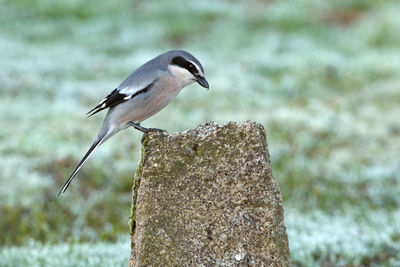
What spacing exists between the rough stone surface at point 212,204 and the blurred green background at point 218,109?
246 cm

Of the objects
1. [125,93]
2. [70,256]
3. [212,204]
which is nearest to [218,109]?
[70,256]

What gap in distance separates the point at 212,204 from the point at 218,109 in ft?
34.1

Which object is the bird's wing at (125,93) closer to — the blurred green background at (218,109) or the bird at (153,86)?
the bird at (153,86)

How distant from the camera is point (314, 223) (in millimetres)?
8789

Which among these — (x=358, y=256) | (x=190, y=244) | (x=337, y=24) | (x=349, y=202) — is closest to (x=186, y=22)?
(x=337, y=24)

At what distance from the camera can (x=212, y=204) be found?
425cm

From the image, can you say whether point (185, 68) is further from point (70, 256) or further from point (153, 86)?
point (70, 256)

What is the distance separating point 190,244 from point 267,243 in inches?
21.2

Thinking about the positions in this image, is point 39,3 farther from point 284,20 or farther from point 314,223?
point 314,223

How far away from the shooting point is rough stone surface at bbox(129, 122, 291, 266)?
4.20 meters

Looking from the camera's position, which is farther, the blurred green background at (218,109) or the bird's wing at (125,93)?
the blurred green background at (218,109)

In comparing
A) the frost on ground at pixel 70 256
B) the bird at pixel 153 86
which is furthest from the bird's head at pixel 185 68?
the frost on ground at pixel 70 256

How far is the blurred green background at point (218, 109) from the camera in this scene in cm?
866

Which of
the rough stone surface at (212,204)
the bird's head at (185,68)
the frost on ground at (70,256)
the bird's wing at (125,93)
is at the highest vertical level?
the bird's head at (185,68)
